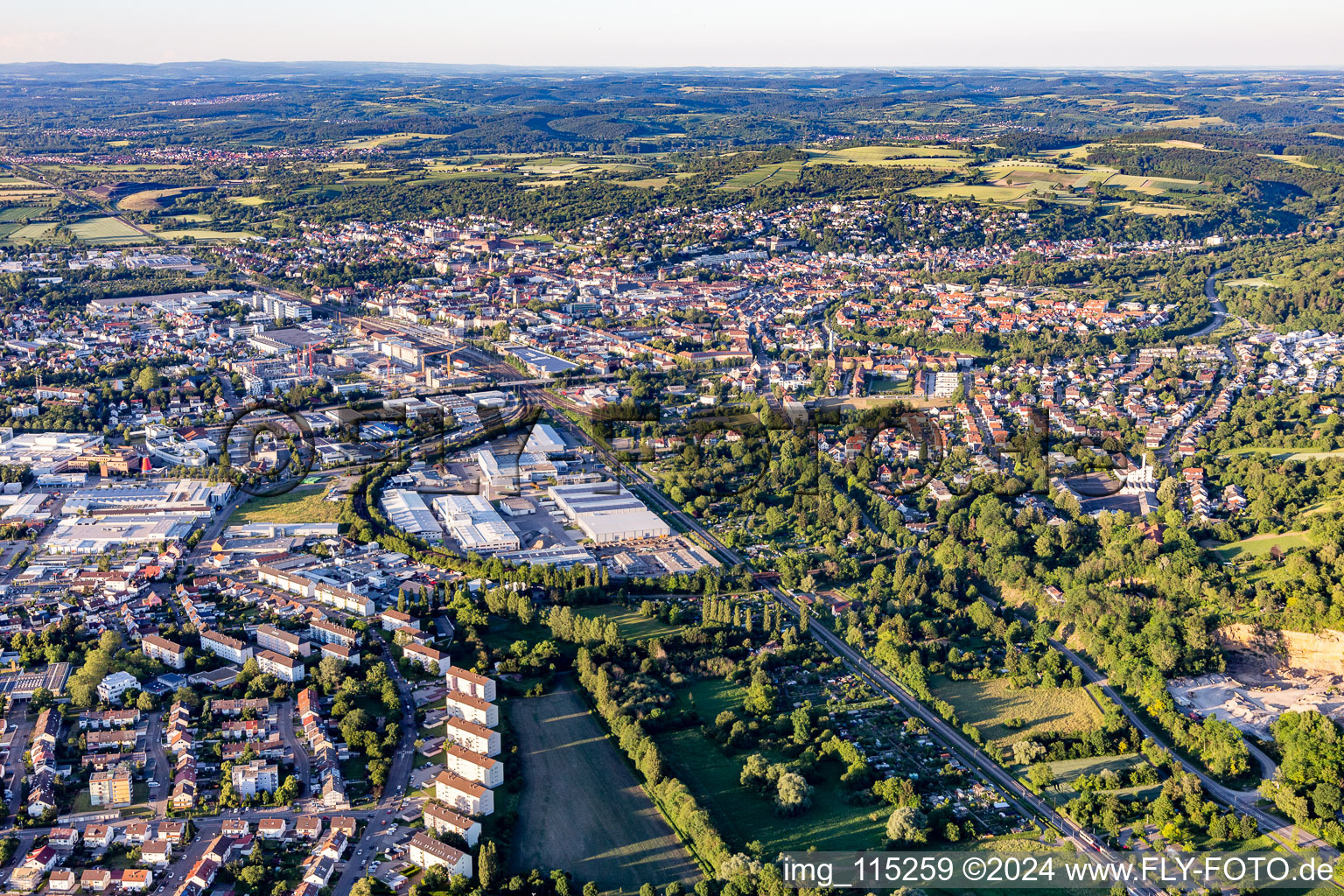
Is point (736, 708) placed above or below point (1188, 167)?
below

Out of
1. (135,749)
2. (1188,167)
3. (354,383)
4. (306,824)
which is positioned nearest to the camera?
(306,824)

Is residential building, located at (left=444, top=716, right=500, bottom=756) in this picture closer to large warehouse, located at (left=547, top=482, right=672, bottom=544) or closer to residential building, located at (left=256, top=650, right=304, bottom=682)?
residential building, located at (left=256, top=650, right=304, bottom=682)

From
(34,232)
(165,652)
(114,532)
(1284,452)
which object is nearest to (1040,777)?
(165,652)

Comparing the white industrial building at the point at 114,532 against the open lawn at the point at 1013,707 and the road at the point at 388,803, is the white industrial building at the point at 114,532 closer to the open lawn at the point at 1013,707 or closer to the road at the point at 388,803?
the road at the point at 388,803

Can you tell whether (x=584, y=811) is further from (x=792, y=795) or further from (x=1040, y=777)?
(x=1040, y=777)

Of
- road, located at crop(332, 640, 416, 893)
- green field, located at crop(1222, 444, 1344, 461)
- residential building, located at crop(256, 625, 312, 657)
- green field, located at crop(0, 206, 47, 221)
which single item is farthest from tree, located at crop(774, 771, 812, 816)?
green field, located at crop(0, 206, 47, 221)

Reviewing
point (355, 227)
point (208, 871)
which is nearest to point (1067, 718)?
point (208, 871)

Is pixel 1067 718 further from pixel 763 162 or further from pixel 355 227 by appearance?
pixel 763 162
